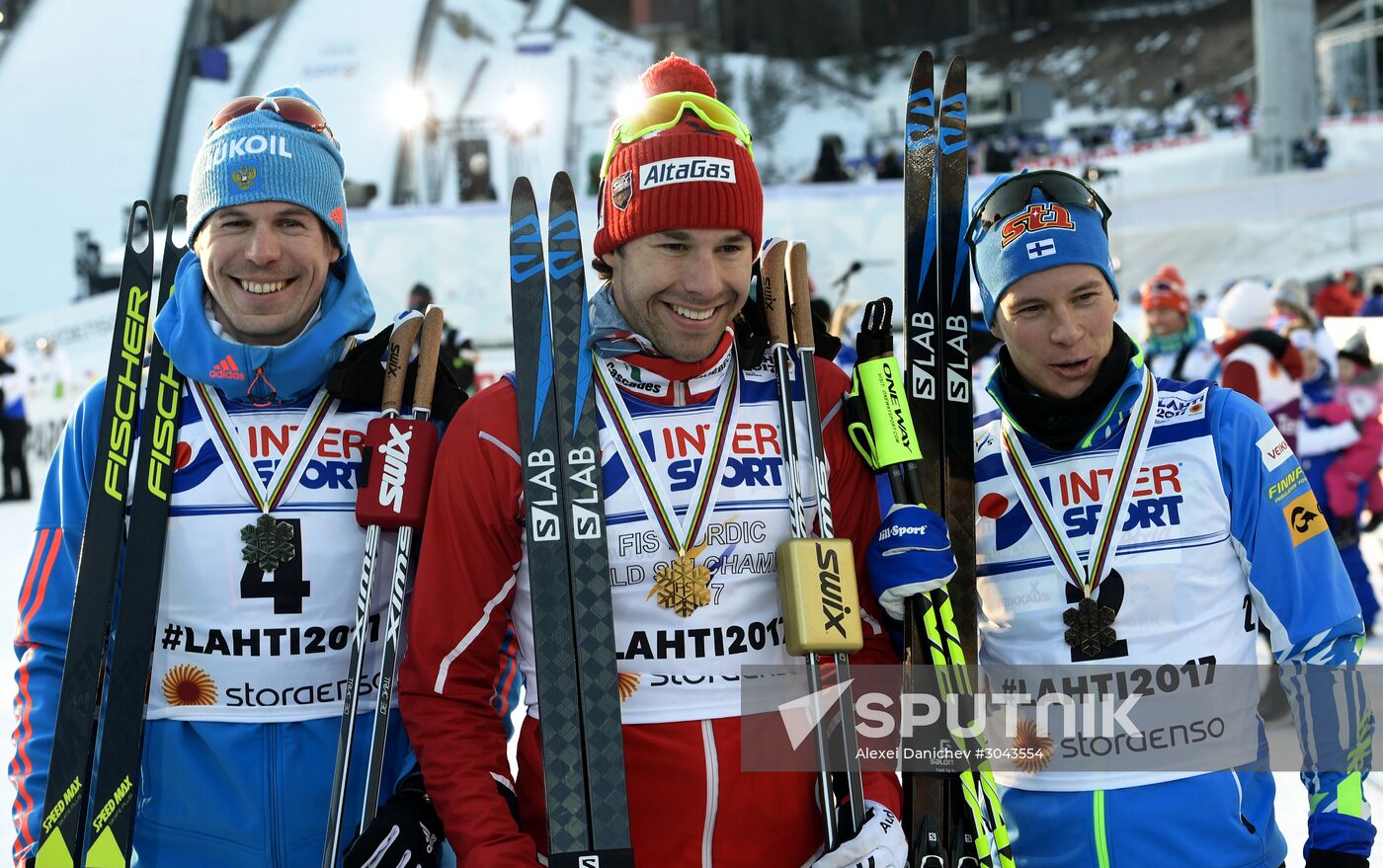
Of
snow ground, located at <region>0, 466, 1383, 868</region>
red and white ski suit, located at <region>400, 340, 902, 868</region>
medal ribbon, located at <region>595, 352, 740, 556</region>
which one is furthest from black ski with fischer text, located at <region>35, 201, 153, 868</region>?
snow ground, located at <region>0, 466, 1383, 868</region>

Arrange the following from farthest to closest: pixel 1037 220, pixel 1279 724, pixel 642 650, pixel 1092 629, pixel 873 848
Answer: pixel 1279 724
pixel 1037 220
pixel 1092 629
pixel 642 650
pixel 873 848

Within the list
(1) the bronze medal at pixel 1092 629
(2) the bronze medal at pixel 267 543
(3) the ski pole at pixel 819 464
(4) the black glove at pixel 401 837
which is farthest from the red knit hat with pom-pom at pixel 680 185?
(4) the black glove at pixel 401 837

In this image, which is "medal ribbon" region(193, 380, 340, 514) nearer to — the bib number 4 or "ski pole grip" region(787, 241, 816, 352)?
the bib number 4

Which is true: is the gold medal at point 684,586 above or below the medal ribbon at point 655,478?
below

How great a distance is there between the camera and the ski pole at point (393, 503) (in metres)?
2.04

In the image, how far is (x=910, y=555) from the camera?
1.95 meters

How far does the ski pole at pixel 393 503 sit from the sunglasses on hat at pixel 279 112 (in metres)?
0.57

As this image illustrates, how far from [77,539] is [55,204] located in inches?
1278

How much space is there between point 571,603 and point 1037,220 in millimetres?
1012

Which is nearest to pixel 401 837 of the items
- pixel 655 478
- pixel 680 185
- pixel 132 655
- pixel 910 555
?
pixel 132 655

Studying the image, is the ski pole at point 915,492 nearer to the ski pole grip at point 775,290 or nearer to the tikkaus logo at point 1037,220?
the ski pole grip at point 775,290

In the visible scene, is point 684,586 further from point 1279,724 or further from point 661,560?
point 1279,724

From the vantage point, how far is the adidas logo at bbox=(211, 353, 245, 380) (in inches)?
82.4

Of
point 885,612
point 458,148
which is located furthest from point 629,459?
point 458,148
